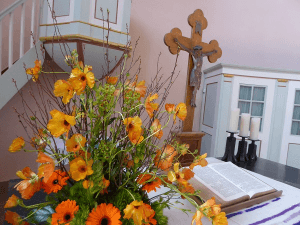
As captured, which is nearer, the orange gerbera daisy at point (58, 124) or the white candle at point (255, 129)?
the orange gerbera daisy at point (58, 124)

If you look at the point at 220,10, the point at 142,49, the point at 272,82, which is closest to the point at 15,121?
the point at 142,49

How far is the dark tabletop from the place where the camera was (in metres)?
1.39

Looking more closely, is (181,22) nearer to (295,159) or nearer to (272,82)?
(272,82)

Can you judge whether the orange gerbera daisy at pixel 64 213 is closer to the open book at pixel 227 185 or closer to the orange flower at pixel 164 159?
the orange flower at pixel 164 159

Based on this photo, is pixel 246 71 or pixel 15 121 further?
pixel 246 71

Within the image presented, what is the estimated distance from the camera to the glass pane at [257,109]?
335 centimetres

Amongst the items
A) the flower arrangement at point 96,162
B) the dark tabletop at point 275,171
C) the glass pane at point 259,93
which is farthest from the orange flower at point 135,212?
the glass pane at point 259,93

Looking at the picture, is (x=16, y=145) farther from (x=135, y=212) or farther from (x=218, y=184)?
(x=218, y=184)

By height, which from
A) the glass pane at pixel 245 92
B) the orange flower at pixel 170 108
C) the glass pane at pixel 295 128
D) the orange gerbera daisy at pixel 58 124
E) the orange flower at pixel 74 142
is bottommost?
the glass pane at pixel 295 128

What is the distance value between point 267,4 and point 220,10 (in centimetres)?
107

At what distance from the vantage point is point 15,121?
2994 mm

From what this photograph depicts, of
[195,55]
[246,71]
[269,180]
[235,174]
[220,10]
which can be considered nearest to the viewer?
[235,174]

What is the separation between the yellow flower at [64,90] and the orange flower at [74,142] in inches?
2.6

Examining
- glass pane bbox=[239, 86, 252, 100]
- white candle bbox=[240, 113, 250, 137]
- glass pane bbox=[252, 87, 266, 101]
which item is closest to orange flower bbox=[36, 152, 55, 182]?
white candle bbox=[240, 113, 250, 137]
